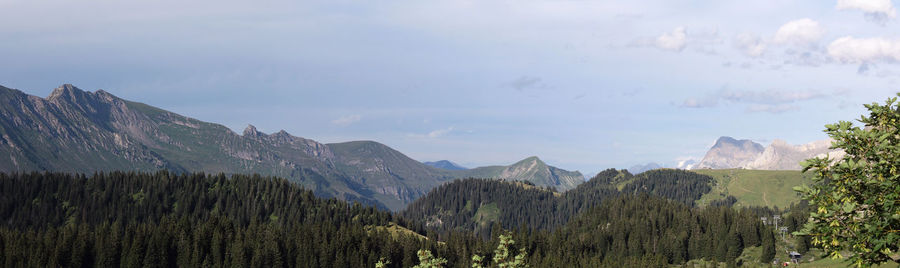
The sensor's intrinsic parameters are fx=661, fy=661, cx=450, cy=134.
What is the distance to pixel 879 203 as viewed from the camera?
28.9 metres

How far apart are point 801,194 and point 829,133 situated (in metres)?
3.02

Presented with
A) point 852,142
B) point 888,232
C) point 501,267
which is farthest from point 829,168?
point 501,267

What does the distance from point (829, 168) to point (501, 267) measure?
15.4 meters

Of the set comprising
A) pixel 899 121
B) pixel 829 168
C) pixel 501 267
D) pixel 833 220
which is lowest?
pixel 501 267

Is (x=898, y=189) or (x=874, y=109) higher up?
(x=874, y=109)

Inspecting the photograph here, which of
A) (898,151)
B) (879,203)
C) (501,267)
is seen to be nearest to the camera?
(898,151)

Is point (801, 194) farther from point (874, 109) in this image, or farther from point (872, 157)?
point (874, 109)

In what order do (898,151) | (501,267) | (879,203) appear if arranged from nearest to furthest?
(898,151) → (879,203) → (501,267)

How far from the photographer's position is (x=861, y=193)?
29312mm

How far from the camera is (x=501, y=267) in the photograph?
104ft

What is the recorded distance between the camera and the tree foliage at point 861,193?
1099 inches

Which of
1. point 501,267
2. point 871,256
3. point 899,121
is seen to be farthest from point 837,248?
point 501,267

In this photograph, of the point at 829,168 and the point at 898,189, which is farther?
the point at 829,168

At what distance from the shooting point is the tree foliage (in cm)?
2791
